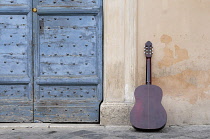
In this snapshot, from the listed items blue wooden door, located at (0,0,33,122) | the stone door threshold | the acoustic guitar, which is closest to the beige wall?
the acoustic guitar

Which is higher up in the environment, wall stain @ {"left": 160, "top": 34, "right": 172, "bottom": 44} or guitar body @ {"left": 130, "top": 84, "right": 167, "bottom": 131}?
wall stain @ {"left": 160, "top": 34, "right": 172, "bottom": 44}

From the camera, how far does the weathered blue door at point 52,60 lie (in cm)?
530

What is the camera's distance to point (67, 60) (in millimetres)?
5316

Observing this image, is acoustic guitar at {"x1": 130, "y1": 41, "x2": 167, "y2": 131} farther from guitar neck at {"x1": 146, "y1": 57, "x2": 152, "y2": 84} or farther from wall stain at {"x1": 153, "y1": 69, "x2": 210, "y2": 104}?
wall stain at {"x1": 153, "y1": 69, "x2": 210, "y2": 104}

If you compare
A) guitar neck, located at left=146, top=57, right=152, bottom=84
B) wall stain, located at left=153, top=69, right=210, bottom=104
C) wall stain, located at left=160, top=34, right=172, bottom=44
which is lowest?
→ wall stain, located at left=153, top=69, right=210, bottom=104

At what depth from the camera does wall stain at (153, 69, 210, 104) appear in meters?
5.20

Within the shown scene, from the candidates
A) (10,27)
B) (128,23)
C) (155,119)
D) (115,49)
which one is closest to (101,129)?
(155,119)

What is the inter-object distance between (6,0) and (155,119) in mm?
2675

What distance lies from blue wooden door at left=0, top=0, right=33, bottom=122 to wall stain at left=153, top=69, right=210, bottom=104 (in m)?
1.83

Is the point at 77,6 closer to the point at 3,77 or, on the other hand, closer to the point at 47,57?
the point at 47,57

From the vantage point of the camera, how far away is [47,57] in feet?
17.5

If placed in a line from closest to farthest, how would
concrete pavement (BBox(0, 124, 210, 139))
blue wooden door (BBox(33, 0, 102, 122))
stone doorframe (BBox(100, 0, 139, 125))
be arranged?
concrete pavement (BBox(0, 124, 210, 139)) → stone doorframe (BBox(100, 0, 139, 125)) → blue wooden door (BBox(33, 0, 102, 122))

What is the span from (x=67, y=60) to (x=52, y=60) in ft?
0.70

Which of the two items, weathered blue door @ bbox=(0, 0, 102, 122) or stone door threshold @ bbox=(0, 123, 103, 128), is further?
weathered blue door @ bbox=(0, 0, 102, 122)
